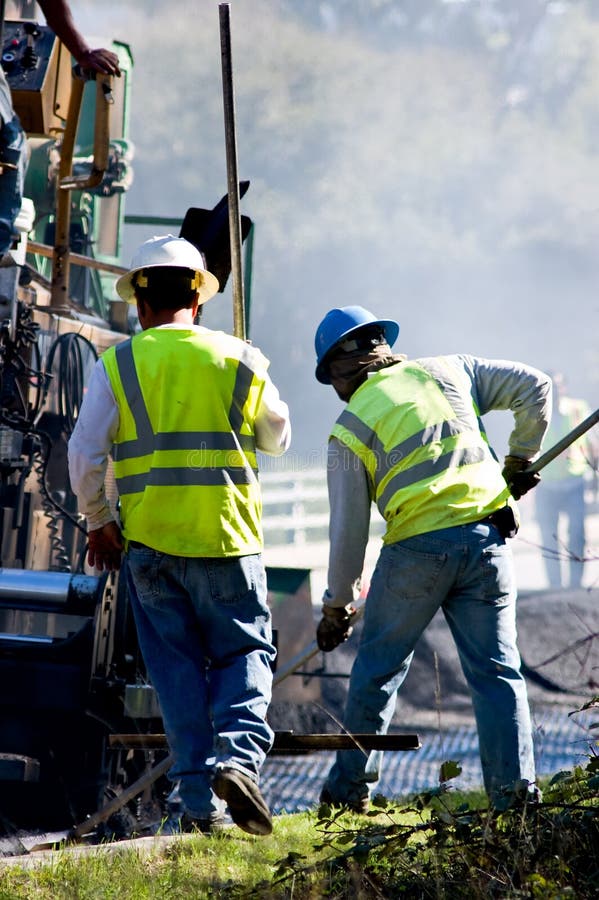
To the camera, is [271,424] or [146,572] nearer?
[146,572]

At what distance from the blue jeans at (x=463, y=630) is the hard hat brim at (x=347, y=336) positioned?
0.81 metres

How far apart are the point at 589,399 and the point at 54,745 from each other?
2583cm

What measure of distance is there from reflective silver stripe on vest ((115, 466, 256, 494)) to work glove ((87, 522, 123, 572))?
0.56 ft

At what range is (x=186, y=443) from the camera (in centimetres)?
331

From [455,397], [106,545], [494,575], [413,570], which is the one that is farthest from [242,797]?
[455,397]

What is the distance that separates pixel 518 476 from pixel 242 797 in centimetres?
188

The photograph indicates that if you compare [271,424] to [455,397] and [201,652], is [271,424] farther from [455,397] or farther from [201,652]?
[455,397]

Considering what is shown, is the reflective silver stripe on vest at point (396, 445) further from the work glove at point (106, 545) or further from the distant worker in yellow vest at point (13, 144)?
the distant worker in yellow vest at point (13, 144)

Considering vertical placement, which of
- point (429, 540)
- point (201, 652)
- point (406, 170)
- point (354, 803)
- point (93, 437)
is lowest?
point (354, 803)

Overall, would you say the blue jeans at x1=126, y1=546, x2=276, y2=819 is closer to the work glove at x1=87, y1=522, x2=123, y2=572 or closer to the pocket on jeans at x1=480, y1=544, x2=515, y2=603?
the work glove at x1=87, y1=522, x2=123, y2=572

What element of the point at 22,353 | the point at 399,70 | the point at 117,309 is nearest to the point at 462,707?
the point at 117,309

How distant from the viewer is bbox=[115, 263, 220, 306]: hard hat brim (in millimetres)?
3520

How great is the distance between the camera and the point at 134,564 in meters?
3.37

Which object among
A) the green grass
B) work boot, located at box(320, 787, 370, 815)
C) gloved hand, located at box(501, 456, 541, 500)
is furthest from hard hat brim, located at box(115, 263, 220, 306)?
work boot, located at box(320, 787, 370, 815)
